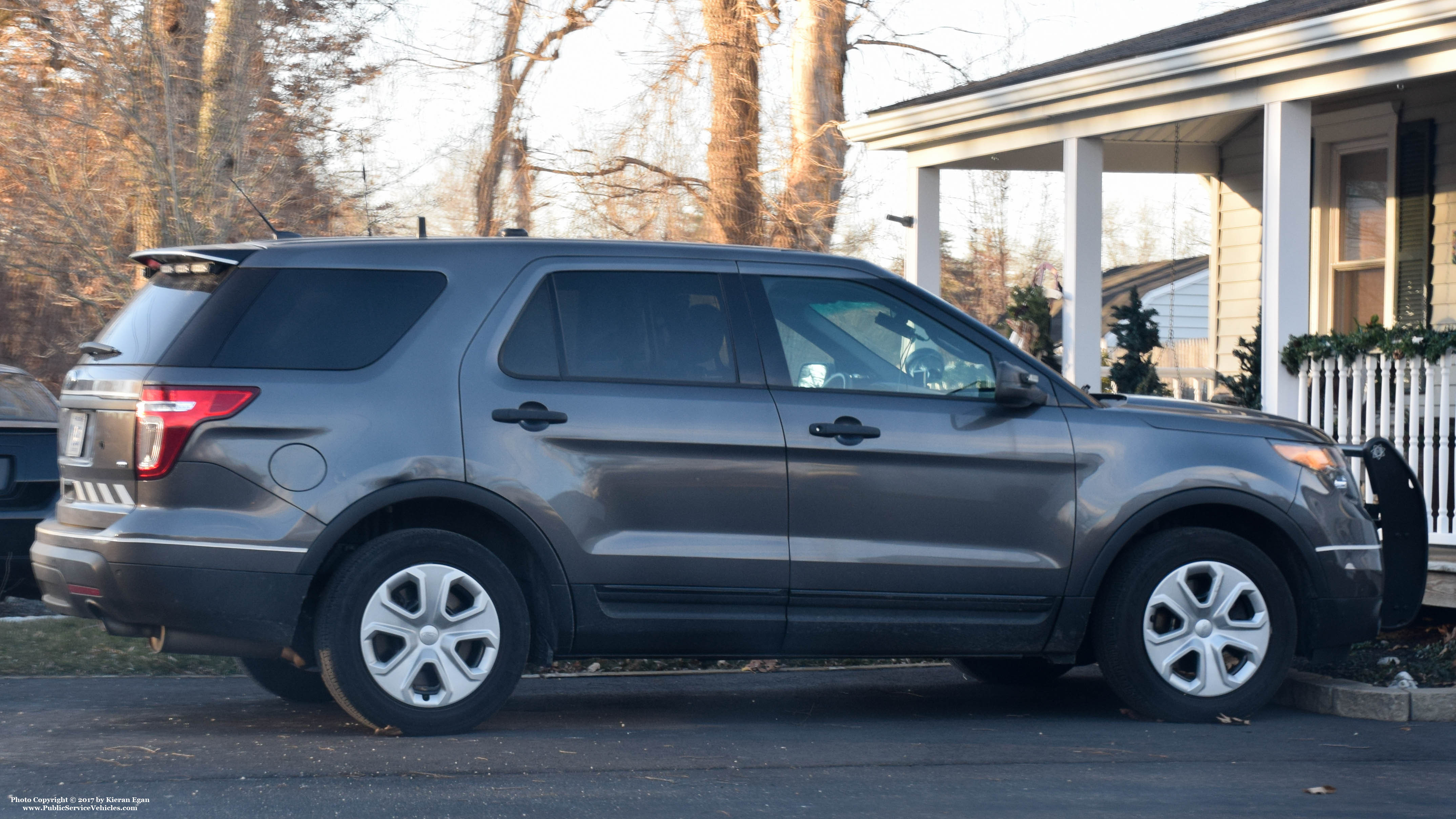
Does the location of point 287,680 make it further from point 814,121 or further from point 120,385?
point 814,121

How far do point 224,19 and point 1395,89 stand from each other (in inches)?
395

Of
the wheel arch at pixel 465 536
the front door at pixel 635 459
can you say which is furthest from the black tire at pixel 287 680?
the front door at pixel 635 459

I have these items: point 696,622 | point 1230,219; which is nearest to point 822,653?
point 696,622

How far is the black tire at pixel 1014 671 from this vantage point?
7.25 meters

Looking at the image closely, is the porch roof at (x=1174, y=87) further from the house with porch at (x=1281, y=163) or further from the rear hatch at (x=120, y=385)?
the rear hatch at (x=120, y=385)

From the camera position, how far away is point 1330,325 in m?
13.3

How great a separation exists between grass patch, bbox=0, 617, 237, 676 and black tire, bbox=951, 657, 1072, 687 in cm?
376

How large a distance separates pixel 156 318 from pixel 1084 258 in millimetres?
8112

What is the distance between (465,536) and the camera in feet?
18.1

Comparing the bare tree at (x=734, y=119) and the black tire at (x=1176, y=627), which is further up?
→ the bare tree at (x=734, y=119)

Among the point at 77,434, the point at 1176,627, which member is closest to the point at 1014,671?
the point at 1176,627

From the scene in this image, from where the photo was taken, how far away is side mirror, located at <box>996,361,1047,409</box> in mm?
5840

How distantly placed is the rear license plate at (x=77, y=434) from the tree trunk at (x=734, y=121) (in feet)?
35.6

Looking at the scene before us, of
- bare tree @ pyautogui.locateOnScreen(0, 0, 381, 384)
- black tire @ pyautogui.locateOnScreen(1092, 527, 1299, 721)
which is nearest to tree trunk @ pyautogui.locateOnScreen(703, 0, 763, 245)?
bare tree @ pyautogui.locateOnScreen(0, 0, 381, 384)
